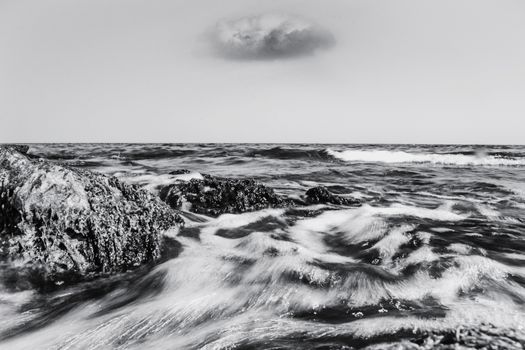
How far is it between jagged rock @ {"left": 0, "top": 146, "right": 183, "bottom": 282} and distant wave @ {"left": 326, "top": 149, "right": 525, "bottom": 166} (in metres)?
19.3

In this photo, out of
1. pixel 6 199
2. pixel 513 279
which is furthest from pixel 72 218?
pixel 513 279

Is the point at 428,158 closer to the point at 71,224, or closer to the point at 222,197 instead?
the point at 222,197

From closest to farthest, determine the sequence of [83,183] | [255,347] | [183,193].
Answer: [255,347] < [83,183] < [183,193]

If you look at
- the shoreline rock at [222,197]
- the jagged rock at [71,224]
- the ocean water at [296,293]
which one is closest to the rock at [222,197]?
the shoreline rock at [222,197]

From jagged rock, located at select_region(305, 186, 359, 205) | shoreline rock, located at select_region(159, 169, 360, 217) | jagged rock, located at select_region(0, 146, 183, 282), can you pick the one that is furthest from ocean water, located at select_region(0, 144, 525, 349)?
jagged rock, located at select_region(305, 186, 359, 205)

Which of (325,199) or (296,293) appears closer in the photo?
(296,293)

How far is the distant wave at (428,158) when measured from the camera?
66.2ft

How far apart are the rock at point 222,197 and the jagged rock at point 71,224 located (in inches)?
74.4

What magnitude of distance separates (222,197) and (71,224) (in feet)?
9.22

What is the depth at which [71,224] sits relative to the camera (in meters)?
3.16

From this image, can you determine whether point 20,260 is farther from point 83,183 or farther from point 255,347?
point 255,347

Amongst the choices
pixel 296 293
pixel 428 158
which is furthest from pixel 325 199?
pixel 428 158

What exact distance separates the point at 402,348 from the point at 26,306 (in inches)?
102

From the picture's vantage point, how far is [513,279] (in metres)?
3.10
